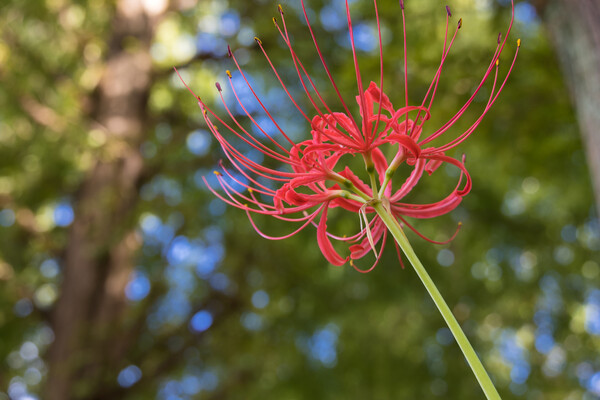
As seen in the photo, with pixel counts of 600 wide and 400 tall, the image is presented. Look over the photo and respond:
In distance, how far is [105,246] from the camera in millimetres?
4055

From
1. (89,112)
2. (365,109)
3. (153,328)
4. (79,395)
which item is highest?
(365,109)

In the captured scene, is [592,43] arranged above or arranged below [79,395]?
above

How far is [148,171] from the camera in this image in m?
4.29

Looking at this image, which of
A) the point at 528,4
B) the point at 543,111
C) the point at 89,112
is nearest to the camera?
the point at 528,4

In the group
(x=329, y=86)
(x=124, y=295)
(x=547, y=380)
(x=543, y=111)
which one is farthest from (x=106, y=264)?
(x=547, y=380)

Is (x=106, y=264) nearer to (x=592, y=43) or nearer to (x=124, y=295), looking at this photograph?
(x=124, y=295)

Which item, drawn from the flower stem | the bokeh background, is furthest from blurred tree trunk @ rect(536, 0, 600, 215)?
the flower stem

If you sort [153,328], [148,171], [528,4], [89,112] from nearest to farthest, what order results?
1. [528,4]
2. [148,171]
3. [89,112]
4. [153,328]

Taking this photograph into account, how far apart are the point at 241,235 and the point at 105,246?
1.00 m

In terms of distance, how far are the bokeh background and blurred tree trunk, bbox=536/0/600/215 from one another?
998 mm

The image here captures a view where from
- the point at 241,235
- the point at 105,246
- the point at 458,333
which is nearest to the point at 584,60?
the point at 458,333

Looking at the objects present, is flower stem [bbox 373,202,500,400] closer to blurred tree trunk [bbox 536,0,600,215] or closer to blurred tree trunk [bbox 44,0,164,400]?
blurred tree trunk [bbox 536,0,600,215]

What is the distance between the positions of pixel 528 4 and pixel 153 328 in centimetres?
400

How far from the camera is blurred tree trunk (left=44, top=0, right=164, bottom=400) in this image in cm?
403
